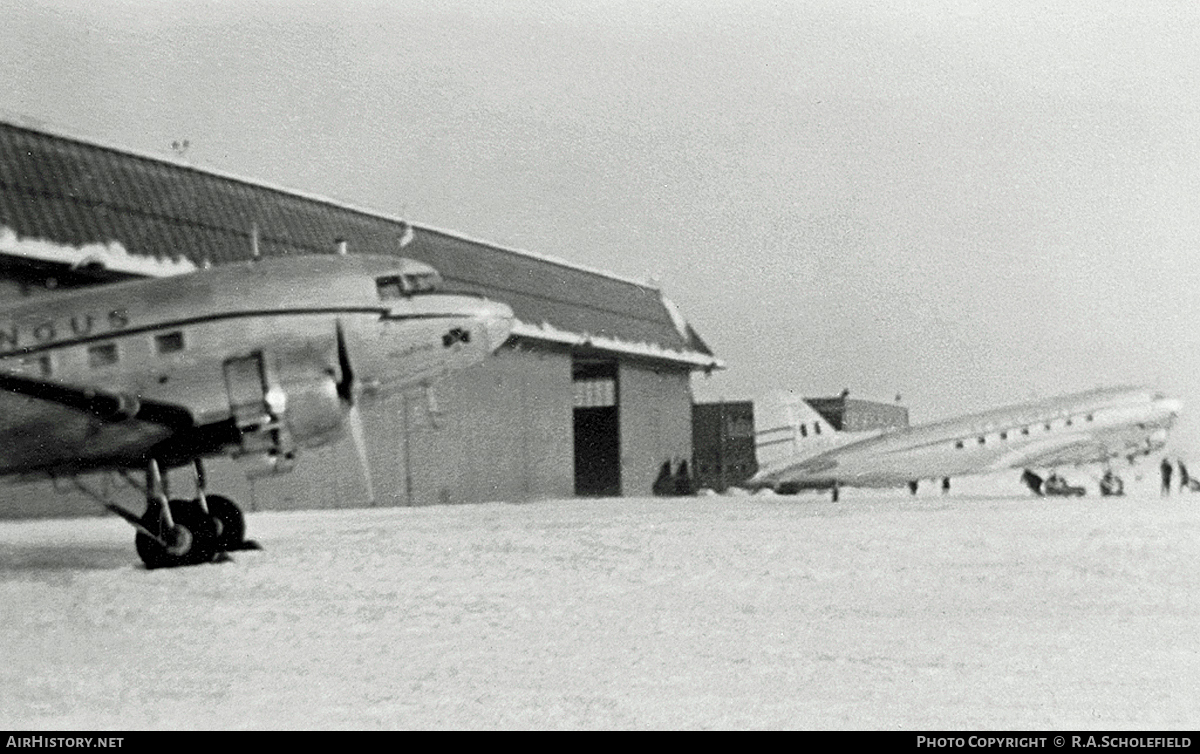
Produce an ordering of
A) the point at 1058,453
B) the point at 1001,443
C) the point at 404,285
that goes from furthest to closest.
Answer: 1. the point at 1058,453
2. the point at 1001,443
3. the point at 404,285

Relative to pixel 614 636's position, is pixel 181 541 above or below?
above

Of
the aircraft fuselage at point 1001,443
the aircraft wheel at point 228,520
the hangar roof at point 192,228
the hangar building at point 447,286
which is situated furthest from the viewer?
the aircraft fuselage at point 1001,443

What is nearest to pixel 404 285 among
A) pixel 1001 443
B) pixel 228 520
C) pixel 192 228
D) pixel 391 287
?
pixel 391 287

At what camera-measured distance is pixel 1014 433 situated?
36500 millimetres

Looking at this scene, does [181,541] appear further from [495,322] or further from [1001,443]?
[1001,443]

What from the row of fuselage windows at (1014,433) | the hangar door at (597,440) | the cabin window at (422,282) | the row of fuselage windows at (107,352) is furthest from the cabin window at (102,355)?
the row of fuselage windows at (1014,433)

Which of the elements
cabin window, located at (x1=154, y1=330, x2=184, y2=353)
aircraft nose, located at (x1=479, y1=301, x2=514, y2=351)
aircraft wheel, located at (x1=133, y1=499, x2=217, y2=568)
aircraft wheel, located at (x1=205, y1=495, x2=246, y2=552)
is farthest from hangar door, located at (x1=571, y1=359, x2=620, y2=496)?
cabin window, located at (x1=154, y1=330, x2=184, y2=353)

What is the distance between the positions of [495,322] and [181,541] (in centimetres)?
524

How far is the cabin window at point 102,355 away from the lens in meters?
12.8

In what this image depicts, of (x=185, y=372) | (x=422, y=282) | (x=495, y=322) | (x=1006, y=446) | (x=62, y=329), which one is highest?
(x=422, y=282)

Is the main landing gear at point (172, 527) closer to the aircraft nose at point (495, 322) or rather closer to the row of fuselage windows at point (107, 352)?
the row of fuselage windows at point (107, 352)

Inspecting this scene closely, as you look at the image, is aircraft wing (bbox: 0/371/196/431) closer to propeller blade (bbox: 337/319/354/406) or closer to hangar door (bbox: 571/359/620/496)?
propeller blade (bbox: 337/319/354/406)

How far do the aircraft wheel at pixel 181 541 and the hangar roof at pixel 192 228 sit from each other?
3766 millimetres

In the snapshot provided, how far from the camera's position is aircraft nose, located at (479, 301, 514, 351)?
50.0 ft
